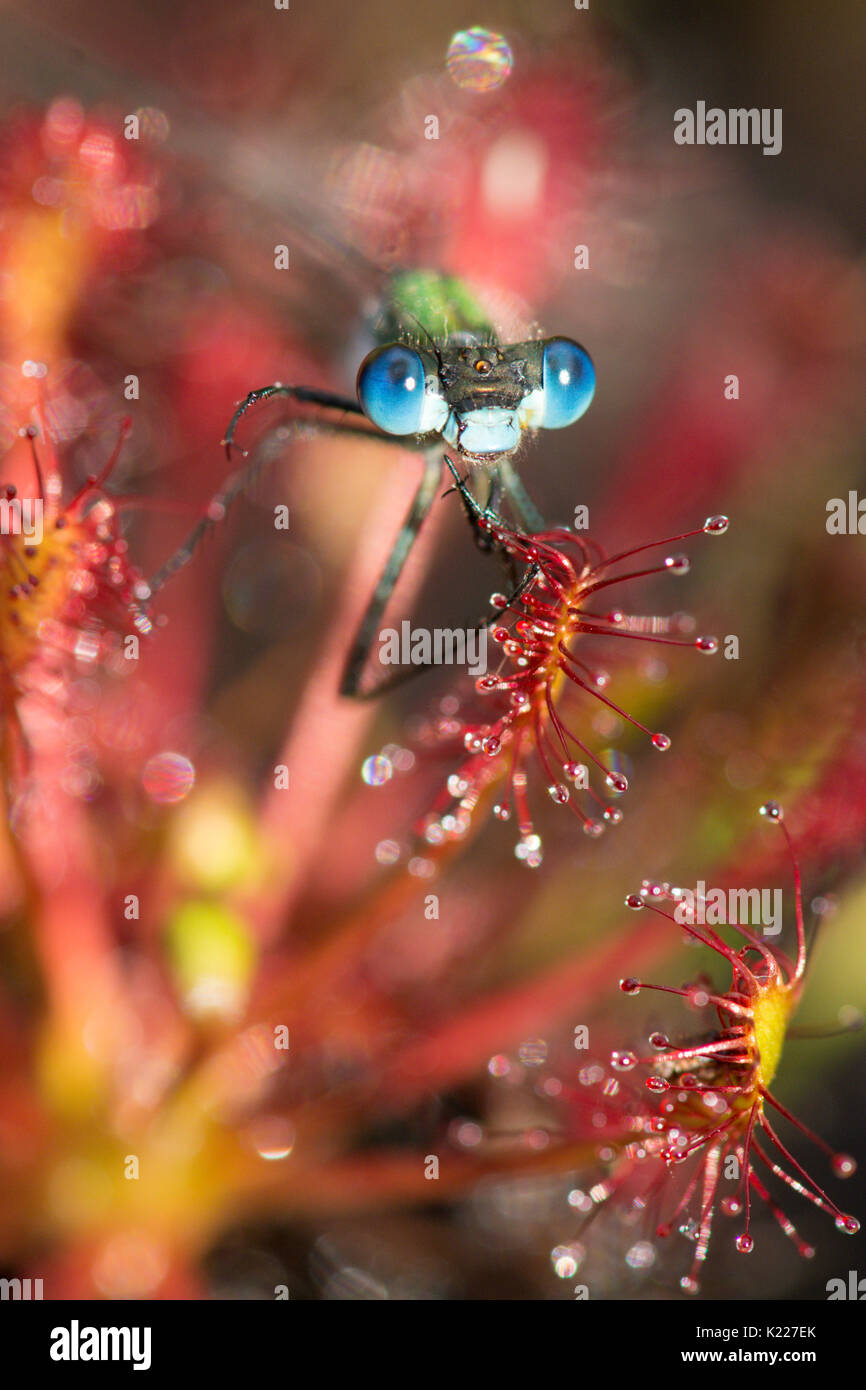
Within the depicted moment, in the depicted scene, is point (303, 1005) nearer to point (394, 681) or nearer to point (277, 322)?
point (394, 681)

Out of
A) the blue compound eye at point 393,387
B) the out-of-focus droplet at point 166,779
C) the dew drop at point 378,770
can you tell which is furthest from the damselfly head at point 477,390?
the out-of-focus droplet at point 166,779

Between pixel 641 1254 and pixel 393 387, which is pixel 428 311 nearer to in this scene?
pixel 393 387

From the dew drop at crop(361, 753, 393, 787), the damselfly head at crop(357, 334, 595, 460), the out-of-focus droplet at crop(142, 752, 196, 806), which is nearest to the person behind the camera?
the damselfly head at crop(357, 334, 595, 460)

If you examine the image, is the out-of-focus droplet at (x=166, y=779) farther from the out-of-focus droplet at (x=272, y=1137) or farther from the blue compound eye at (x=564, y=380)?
the blue compound eye at (x=564, y=380)

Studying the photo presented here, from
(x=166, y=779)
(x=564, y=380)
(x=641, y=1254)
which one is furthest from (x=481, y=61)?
(x=641, y=1254)

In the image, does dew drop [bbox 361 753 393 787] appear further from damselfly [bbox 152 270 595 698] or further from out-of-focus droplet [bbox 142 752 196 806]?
out-of-focus droplet [bbox 142 752 196 806]

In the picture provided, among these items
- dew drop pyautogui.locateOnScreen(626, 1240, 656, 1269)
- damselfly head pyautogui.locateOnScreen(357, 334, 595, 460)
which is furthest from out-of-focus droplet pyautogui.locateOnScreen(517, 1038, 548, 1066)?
damselfly head pyautogui.locateOnScreen(357, 334, 595, 460)

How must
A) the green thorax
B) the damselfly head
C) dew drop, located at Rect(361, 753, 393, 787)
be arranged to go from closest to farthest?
the damselfly head, the green thorax, dew drop, located at Rect(361, 753, 393, 787)
